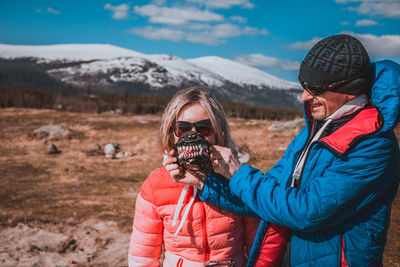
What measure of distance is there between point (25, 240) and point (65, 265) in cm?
163

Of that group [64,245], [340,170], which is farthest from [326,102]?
[64,245]

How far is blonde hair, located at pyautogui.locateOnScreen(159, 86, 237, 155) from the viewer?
7.68ft

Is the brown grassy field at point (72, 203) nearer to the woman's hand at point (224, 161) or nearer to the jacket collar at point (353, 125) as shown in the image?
the woman's hand at point (224, 161)

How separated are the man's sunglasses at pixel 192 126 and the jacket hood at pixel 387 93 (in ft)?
3.63

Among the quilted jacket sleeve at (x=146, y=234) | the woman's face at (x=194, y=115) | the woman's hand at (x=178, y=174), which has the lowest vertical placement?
the quilted jacket sleeve at (x=146, y=234)

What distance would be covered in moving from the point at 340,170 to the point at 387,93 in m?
0.52

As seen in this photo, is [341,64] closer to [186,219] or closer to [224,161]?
[224,161]

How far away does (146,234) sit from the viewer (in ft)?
7.60

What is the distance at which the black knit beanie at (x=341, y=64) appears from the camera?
165 cm

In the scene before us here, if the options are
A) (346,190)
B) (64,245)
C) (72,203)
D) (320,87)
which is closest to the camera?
(346,190)

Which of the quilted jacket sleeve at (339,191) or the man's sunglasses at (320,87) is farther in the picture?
the man's sunglasses at (320,87)

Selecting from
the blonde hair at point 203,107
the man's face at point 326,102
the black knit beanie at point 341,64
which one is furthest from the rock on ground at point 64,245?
the black knit beanie at point 341,64

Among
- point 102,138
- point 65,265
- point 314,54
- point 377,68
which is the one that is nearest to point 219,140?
point 314,54

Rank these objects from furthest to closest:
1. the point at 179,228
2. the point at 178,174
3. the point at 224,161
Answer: the point at 179,228 < the point at 178,174 < the point at 224,161
